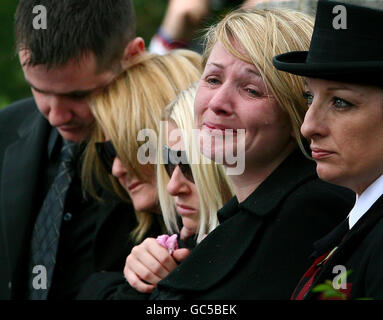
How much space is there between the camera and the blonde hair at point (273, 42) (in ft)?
9.82

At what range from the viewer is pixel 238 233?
2984 mm

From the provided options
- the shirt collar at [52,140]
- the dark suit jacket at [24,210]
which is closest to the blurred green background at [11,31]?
the dark suit jacket at [24,210]

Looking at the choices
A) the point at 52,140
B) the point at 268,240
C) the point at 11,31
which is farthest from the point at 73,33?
the point at 11,31

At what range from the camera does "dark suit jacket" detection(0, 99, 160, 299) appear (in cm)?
423

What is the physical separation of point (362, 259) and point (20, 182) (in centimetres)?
265

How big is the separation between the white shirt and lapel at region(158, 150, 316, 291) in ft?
1.62

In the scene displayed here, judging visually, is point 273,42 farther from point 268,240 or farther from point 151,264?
point 151,264

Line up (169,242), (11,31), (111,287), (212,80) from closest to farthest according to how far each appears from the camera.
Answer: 1. (212,80)
2. (169,242)
3. (111,287)
4. (11,31)

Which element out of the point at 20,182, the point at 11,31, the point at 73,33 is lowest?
the point at 11,31

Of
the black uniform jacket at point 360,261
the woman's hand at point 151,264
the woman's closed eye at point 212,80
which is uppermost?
the woman's closed eye at point 212,80

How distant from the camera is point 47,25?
4.31 m

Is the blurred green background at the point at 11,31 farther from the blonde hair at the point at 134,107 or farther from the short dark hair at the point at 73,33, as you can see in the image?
the blonde hair at the point at 134,107

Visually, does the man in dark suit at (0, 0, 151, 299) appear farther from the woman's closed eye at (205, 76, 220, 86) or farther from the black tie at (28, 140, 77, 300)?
the woman's closed eye at (205, 76, 220, 86)
